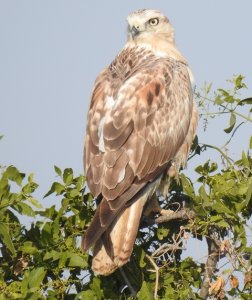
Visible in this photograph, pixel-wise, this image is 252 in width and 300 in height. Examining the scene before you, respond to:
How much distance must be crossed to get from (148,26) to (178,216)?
9.27ft

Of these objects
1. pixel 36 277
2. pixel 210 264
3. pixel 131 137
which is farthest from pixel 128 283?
pixel 131 137

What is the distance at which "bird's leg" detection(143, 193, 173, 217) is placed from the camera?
7102 mm

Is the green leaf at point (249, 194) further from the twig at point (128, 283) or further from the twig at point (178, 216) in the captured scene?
the twig at point (128, 283)

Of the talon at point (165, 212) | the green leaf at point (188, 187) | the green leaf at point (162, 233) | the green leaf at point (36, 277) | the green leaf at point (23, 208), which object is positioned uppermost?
the green leaf at point (23, 208)

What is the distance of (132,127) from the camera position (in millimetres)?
6984

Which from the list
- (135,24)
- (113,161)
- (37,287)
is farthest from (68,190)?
(135,24)

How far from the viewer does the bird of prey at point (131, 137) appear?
6.31 meters

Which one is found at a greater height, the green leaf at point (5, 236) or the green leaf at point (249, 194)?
the green leaf at point (5, 236)

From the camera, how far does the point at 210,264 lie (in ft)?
20.6

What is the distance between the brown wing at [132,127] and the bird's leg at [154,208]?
26cm

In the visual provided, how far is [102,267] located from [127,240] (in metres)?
0.41

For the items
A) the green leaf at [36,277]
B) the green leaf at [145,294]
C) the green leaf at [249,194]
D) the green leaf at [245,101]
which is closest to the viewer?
the green leaf at [36,277]

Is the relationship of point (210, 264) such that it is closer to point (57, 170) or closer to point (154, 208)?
point (154, 208)

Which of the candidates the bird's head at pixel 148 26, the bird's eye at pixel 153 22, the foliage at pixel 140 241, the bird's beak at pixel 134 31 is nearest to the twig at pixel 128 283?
the foliage at pixel 140 241
